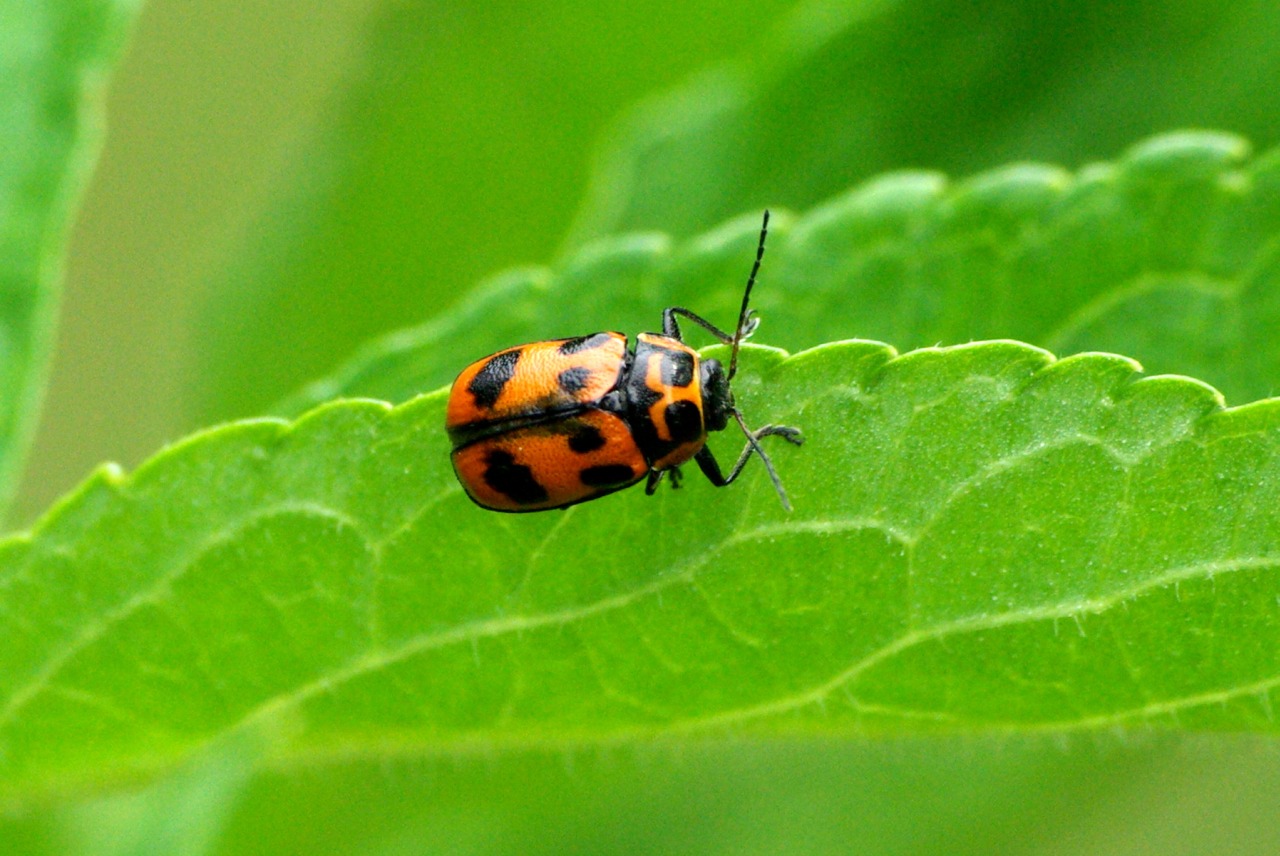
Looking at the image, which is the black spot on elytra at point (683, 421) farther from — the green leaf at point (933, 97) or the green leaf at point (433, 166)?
the green leaf at point (433, 166)

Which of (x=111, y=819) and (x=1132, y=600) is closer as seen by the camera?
(x=1132, y=600)

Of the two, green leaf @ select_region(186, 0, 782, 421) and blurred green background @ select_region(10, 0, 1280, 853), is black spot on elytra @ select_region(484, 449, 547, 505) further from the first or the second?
green leaf @ select_region(186, 0, 782, 421)

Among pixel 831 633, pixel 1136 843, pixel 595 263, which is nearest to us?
pixel 831 633

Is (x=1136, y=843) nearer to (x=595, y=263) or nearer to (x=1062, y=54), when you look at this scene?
(x=1062, y=54)

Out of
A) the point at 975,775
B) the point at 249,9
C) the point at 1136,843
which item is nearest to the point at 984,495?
the point at 975,775

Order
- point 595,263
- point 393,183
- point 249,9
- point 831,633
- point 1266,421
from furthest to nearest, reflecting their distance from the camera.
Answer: point 249,9 < point 393,183 < point 595,263 < point 831,633 < point 1266,421

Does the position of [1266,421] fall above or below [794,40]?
below

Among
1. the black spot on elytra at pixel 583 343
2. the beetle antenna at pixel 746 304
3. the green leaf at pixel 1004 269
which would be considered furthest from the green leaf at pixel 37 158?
the beetle antenna at pixel 746 304
